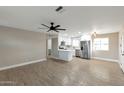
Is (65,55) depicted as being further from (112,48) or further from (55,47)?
(112,48)

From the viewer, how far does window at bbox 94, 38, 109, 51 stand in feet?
23.6

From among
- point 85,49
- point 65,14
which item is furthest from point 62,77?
point 85,49

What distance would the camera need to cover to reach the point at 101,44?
7.55 meters

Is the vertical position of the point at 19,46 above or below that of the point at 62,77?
above

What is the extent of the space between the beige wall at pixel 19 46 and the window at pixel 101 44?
196 inches

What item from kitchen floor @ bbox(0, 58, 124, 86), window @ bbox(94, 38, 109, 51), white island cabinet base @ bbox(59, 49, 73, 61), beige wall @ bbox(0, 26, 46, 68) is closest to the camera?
kitchen floor @ bbox(0, 58, 124, 86)

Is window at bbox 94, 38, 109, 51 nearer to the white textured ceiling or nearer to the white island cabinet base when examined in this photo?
the white island cabinet base

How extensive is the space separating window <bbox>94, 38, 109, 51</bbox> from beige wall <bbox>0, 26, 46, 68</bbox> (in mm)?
4967

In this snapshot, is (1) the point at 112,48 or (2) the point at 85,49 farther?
(2) the point at 85,49

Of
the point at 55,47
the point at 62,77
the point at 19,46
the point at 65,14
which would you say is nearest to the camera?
the point at 65,14

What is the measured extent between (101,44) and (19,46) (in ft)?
22.1

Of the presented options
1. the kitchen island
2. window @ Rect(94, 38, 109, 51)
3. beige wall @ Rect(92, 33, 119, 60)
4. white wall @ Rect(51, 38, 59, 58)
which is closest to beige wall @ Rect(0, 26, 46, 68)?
white wall @ Rect(51, 38, 59, 58)

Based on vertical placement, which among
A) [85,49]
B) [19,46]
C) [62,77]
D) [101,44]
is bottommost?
[62,77]
